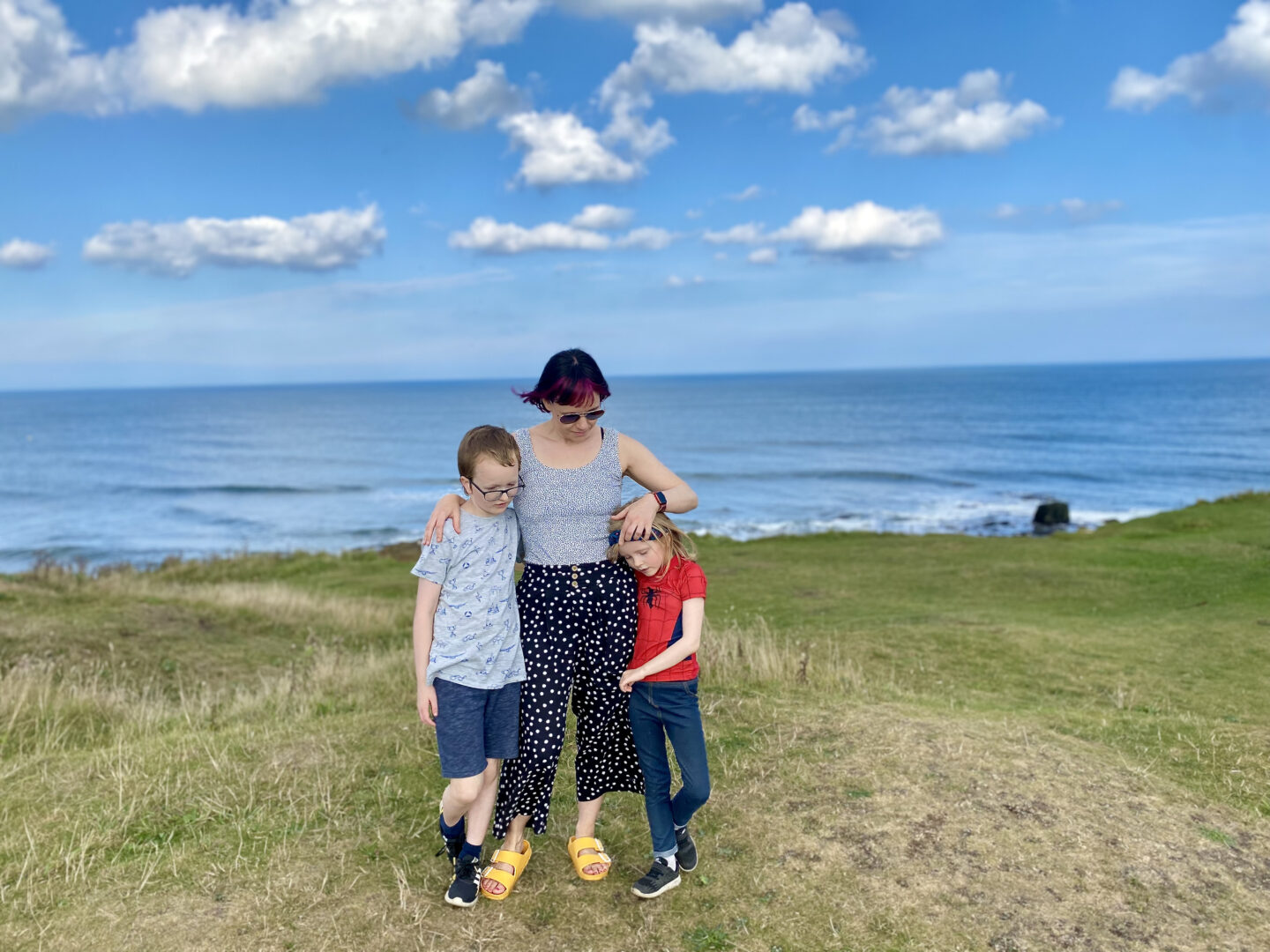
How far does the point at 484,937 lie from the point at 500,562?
5.74 feet

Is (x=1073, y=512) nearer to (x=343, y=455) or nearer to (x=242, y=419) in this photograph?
(x=343, y=455)

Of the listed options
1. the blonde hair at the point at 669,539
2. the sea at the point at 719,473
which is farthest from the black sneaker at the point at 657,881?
the sea at the point at 719,473

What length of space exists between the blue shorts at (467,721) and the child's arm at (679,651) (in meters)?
0.56

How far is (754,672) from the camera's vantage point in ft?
27.5

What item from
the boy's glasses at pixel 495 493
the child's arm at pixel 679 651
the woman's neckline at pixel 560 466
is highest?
the woman's neckline at pixel 560 466

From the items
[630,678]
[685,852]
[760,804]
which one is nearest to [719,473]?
[760,804]

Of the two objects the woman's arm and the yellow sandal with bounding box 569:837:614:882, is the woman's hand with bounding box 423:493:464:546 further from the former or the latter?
the yellow sandal with bounding box 569:837:614:882

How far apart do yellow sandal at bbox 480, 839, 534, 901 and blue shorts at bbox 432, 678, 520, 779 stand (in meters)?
0.67

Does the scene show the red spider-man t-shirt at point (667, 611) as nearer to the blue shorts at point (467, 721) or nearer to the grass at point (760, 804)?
the blue shorts at point (467, 721)

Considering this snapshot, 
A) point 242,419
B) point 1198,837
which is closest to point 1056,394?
point 242,419

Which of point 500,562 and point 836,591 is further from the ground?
point 500,562

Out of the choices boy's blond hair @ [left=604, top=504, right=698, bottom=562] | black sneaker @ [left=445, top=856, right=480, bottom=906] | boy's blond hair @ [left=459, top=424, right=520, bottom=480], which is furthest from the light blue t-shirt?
black sneaker @ [left=445, top=856, right=480, bottom=906]

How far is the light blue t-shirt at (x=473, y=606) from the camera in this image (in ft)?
13.3

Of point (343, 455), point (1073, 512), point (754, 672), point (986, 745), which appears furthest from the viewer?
point (343, 455)
